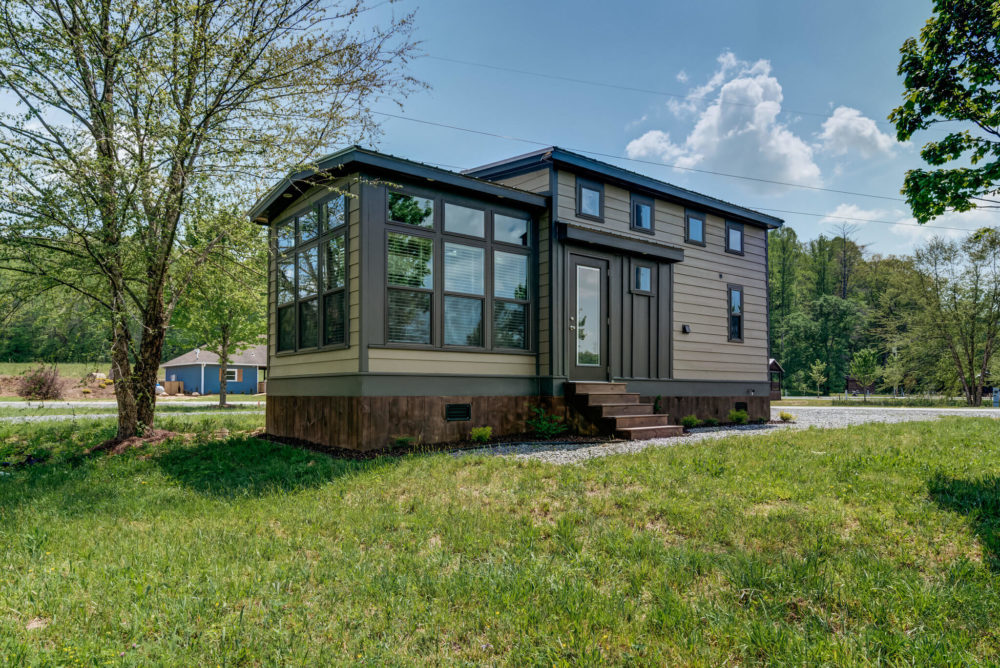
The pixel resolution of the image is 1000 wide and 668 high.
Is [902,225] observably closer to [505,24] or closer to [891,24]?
[891,24]

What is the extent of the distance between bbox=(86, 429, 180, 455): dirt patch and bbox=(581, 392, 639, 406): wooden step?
628cm

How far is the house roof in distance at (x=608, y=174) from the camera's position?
8633mm

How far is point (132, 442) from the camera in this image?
826 centimetres

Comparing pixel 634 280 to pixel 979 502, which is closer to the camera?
pixel 979 502

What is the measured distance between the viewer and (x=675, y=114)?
14.9m

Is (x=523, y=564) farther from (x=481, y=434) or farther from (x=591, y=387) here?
(x=591, y=387)

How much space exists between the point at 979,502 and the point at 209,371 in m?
36.1

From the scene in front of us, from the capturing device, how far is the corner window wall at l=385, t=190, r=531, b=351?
24.6 ft

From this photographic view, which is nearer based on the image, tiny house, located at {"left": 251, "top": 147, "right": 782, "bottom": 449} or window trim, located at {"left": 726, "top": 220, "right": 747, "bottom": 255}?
tiny house, located at {"left": 251, "top": 147, "right": 782, "bottom": 449}

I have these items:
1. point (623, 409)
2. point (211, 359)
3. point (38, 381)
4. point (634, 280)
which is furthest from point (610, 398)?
point (211, 359)

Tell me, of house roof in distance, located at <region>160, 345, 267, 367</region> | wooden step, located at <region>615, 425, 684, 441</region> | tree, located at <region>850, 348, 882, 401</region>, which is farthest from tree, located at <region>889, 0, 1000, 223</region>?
house roof in distance, located at <region>160, 345, 267, 367</region>

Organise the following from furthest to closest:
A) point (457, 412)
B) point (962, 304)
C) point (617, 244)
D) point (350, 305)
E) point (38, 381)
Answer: point (962, 304) → point (617, 244) → point (38, 381) → point (457, 412) → point (350, 305)

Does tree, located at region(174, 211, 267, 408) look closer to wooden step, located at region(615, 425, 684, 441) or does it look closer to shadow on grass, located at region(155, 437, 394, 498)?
shadow on grass, located at region(155, 437, 394, 498)

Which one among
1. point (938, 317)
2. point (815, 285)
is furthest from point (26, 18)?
point (815, 285)
